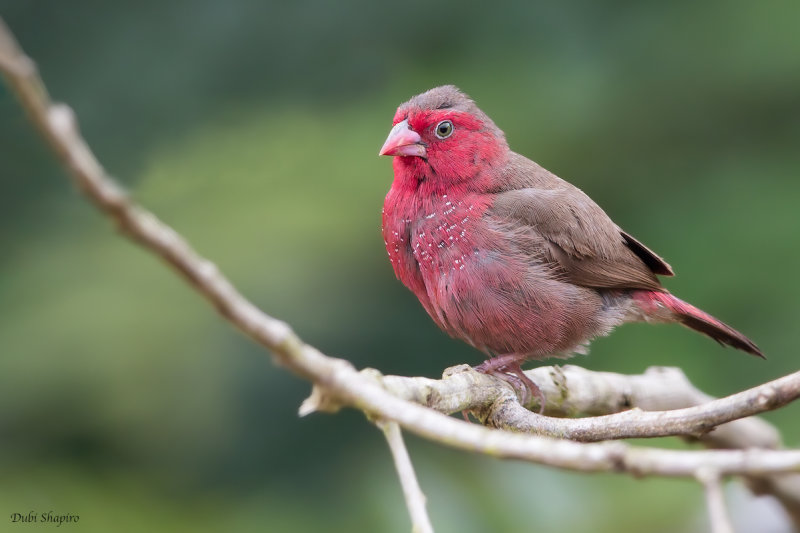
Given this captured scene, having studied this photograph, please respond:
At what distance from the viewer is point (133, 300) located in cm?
446

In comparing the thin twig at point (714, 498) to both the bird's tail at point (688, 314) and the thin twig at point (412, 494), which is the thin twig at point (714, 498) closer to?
the thin twig at point (412, 494)

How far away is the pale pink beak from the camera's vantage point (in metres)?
3.56

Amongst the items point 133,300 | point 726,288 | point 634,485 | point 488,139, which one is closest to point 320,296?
point 133,300

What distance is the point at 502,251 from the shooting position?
345cm

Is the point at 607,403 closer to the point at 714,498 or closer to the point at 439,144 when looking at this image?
the point at 439,144

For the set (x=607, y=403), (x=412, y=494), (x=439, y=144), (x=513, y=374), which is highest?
(x=439, y=144)

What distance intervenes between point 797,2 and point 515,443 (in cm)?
451

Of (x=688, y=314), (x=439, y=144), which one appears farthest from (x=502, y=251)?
(x=688, y=314)

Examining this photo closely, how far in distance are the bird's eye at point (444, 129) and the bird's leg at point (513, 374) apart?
85 cm

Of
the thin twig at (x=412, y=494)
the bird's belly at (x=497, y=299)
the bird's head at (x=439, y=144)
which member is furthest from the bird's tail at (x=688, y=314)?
the thin twig at (x=412, y=494)

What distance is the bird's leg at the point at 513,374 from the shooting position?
3.31 m

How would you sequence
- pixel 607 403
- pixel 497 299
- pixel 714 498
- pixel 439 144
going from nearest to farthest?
pixel 714 498 < pixel 497 299 < pixel 607 403 < pixel 439 144

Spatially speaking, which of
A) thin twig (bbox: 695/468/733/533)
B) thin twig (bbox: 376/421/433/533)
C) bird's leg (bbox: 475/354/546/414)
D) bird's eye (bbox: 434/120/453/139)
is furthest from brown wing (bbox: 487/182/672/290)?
thin twig (bbox: 695/468/733/533)

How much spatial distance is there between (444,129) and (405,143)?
0.57 feet
